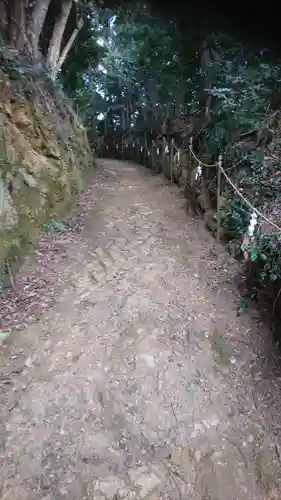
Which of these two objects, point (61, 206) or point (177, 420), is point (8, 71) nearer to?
point (61, 206)

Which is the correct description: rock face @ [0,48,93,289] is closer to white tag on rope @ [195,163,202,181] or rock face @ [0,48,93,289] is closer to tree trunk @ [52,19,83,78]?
tree trunk @ [52,19,83,78]

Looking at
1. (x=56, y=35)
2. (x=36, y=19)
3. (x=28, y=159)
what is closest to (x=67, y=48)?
(x=56, y=35)

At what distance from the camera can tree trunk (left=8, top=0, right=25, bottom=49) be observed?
8062 millimetres

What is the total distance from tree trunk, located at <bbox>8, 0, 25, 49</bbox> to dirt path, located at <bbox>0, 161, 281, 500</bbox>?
612 centimetres

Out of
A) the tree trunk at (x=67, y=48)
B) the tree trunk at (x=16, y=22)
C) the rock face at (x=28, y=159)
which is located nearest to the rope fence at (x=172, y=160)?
the rock face at (x=28, y=159)

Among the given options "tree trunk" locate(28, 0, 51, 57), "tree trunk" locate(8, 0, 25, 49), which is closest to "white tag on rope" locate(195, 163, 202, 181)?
"tree trunk" locate(8, 0, 25, 49)

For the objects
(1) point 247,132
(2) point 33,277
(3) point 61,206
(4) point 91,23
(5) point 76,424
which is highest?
(4) point 91,23

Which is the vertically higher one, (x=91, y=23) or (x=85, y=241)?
(x=91, y=23)

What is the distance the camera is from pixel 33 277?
17.0ft

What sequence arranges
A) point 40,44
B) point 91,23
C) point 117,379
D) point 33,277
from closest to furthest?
point 117,379 < point 33,277 < point 40,44 < point 91,23

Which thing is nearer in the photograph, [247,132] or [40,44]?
[247,132]

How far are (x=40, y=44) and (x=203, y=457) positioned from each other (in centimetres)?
1217

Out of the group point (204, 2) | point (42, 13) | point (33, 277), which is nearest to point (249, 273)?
point (33, 277)

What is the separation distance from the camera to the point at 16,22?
8219 millimetres
